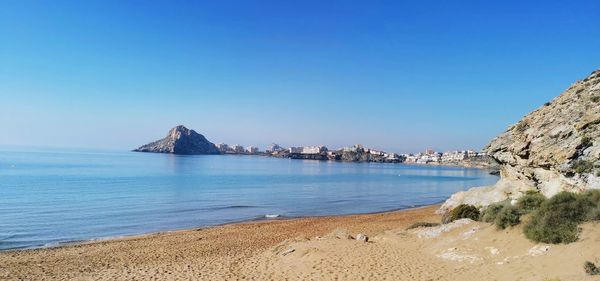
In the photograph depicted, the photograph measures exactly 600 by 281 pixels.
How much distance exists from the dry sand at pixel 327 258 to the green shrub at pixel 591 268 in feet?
0.63

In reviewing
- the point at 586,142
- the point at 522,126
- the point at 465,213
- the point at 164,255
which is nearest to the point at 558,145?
the point at 586,142

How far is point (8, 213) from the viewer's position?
30.5 meters

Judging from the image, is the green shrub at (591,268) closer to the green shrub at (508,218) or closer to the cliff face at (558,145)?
the cliff face at (558,145)

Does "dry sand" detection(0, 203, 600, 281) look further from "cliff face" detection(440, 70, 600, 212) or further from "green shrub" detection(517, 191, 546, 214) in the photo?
"cliff face" detection(440, 70, 600, 212)

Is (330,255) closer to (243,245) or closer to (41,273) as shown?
(243,245)

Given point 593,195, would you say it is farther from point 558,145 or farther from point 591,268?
point 591,268

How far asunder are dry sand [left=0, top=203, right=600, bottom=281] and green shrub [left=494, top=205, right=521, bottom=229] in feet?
1.11

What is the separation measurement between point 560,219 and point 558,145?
4012 millimetres

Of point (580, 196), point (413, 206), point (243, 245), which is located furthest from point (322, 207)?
point (580, 196)

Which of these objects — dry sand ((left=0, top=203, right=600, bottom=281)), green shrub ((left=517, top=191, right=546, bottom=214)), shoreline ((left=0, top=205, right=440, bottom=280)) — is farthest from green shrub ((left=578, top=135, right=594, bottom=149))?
shoreline ((left=0, top=205, right=440, bottom=280))

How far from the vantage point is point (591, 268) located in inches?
324

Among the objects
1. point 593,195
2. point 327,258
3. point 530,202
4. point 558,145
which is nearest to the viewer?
point 593,195

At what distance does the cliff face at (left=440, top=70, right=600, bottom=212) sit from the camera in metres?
13.0

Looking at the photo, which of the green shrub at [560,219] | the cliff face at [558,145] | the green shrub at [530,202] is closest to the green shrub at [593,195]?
the green shrub at [560,219]
